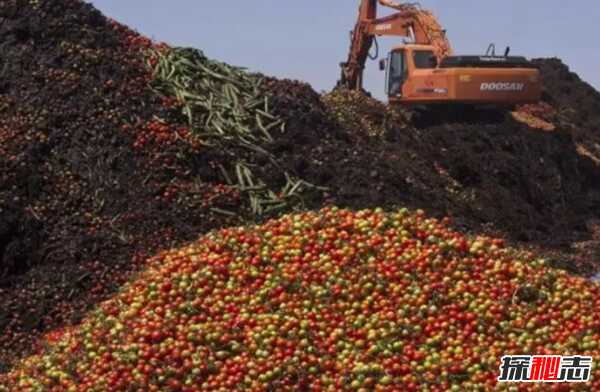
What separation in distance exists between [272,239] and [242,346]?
1620 millimetres

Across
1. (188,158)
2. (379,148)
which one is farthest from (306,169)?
(379,148)

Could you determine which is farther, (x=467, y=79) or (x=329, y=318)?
(x=467, y=79)

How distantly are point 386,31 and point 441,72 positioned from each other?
14.1 ft

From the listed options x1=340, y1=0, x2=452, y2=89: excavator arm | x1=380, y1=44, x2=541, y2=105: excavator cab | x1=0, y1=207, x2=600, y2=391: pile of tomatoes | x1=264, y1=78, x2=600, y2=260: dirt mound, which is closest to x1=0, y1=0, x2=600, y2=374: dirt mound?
x1=264, y1=78, x2=600, y2=260: dirt mound

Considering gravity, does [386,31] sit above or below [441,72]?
above

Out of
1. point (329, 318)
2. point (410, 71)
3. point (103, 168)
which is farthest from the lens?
point (410, 71)

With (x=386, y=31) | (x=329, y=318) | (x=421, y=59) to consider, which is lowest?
(x=329, y=318)

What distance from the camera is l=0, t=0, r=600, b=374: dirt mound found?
33.2ft

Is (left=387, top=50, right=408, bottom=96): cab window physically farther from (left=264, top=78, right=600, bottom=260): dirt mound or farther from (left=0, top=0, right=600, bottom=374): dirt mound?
(left=0, top=0, right=600, bottom=374): dirt mound

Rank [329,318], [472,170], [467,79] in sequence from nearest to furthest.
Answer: [329,318] < [472,170] < [467,79]

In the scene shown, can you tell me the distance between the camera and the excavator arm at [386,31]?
26.2m

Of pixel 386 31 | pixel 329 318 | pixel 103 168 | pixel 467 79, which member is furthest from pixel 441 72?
pixel 329 318

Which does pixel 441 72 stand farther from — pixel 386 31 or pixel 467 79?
pixel 386 31

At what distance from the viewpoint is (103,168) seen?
36.7ft
